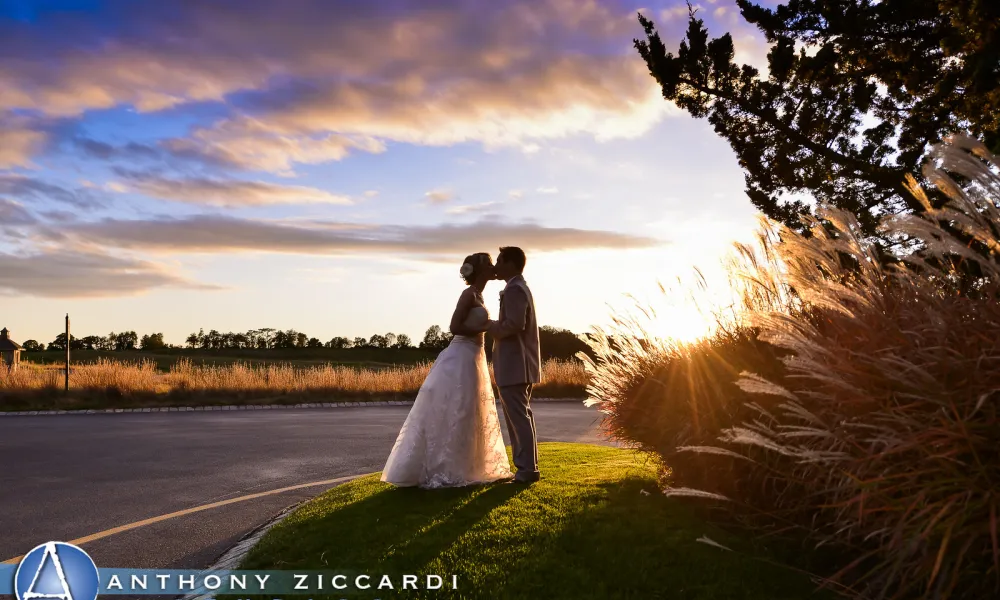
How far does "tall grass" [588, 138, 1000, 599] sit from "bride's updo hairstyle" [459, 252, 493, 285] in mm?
3538

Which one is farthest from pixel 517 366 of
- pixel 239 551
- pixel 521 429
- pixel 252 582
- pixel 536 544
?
pixel 252 582

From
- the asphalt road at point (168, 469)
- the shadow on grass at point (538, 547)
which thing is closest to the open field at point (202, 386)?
the asphalt road at point (168, 469)

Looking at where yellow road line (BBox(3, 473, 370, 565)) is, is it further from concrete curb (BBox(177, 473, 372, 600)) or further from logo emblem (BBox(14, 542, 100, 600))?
concrete curb (BBox(177, 473, 372, 600))

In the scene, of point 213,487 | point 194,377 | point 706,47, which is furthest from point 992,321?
point 194,377

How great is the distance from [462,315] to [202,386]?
64.5 ft

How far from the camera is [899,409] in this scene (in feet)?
11.6

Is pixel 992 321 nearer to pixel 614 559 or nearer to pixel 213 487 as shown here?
pixel 614 559

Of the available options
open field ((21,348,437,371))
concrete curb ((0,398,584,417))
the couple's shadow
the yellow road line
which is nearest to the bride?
the couple's shadow

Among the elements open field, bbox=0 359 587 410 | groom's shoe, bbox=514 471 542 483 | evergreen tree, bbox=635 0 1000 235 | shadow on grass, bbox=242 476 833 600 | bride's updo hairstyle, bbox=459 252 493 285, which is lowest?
shadow on grass, bbox=242 476 833 600

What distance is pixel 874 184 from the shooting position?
1103 cm

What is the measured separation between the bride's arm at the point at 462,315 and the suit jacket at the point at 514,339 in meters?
0.30

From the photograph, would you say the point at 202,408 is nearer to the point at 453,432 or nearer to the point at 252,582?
the point at 453,432

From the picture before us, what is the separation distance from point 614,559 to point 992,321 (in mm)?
2551

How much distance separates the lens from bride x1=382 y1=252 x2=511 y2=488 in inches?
287
